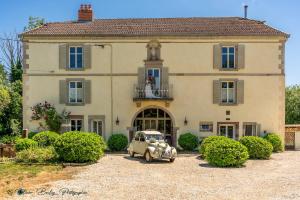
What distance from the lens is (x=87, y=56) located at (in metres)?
25.1

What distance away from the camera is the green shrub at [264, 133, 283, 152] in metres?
24.1

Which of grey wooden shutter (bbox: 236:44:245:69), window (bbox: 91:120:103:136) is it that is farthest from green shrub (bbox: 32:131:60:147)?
grey wooden shutter (bbox: 236:44:245:69)

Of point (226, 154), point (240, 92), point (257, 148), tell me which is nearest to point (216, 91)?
point (240, 92)

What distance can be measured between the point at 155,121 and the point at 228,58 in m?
6.66

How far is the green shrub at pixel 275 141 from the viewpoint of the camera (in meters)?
24.1

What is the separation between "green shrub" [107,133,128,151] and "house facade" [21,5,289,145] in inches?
36.8

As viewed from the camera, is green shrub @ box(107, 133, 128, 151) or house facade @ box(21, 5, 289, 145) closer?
green shrub @ box(107, 133, 128, 151)

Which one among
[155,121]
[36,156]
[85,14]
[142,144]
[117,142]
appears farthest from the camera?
[85,14]

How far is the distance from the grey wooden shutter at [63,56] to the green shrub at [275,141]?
1447 cm

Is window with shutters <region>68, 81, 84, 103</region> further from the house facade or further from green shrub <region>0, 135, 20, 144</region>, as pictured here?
green shrub <region>0, 135, 20, 144</region>

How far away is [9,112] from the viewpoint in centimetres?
2898

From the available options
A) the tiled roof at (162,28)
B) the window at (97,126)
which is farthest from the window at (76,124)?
the tiled roof at (162,28)

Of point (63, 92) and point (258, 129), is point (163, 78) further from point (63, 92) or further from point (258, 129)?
point (258, 129)

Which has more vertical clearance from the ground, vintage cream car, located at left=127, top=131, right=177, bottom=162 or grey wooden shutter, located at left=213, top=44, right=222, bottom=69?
grey wooden shutter, located at left=213, top=44, right=222, bottom=69
